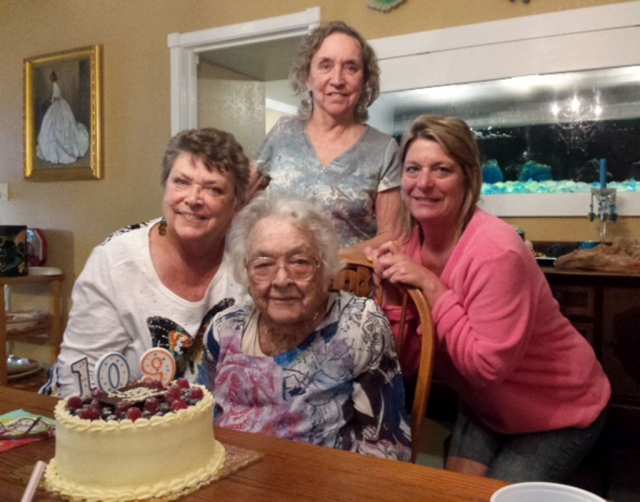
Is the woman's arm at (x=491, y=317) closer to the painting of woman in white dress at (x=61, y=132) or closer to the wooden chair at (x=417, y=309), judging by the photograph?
the wooden chair at (x=417, y=309)

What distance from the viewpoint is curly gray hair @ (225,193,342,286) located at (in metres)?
1.41

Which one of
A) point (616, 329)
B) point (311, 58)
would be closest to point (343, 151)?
point (311, 58)

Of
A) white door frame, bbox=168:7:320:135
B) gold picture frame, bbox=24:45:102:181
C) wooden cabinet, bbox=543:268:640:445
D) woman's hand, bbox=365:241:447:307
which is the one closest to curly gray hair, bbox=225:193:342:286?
woman's hand, bbox=365:241:447:307

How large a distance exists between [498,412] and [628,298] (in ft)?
2.79

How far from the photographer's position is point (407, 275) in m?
1.39

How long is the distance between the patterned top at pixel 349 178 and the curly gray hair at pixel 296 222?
0.37 metres

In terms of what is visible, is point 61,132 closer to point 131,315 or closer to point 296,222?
point 131,315

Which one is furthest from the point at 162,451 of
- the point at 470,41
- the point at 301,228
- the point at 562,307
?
the point at 470,41

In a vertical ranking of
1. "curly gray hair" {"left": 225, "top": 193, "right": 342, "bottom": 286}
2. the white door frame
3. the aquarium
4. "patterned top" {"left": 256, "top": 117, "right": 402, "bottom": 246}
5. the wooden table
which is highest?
the white door frame

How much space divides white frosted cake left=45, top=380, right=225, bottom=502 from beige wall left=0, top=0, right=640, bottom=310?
257 cm

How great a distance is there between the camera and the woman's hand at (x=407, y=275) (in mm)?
1389

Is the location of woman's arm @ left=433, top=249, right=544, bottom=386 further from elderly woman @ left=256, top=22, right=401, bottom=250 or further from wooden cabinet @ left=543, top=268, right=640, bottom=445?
wooden cabinet @ left=543, top=268, right=640, bottom=445

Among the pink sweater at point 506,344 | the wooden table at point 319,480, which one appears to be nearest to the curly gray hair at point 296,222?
the pink sweater at point 506,344

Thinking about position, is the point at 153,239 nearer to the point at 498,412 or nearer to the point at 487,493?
the point at 498,412
